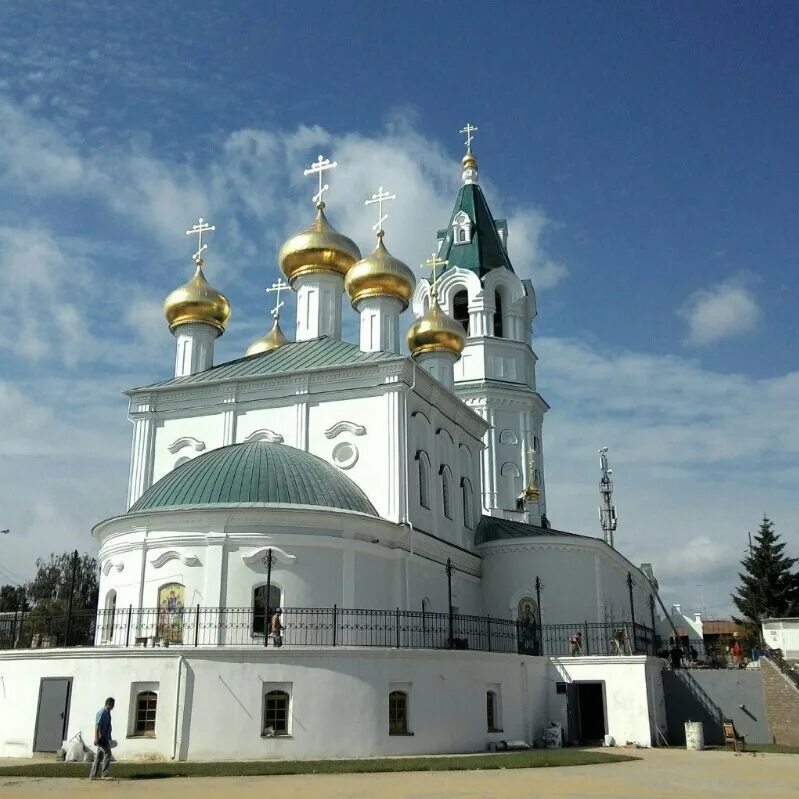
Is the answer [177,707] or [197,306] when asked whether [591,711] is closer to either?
[177,707]

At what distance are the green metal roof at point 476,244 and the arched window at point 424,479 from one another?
52.4ft

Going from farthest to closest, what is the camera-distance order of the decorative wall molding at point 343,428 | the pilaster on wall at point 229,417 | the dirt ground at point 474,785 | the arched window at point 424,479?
the pilaster on wall at point 229,417 → the arched window at point 424,479 → the decorative wall molding at point 343,428 → the dirt ground at point 474,785

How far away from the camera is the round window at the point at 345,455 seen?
880 inches

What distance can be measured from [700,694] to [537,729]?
14.4 ft

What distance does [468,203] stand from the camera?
4069 cm

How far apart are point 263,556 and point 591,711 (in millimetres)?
9092

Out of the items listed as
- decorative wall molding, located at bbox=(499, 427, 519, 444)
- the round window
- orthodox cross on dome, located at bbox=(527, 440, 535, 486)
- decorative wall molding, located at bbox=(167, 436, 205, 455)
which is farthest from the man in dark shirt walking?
decorative wall molding, located at bbox=(499, 427, 519, 444)

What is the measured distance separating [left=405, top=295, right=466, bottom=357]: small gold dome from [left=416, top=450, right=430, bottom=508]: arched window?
6.07 m

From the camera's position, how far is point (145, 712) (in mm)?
15242

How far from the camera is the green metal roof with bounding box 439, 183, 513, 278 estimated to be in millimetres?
38500

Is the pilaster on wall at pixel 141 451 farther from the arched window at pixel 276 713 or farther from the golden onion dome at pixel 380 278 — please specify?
the arched window at pixel 276 713

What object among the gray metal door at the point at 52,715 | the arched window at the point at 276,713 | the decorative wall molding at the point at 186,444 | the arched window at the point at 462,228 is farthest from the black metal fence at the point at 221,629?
the arched window at the point at 462,228

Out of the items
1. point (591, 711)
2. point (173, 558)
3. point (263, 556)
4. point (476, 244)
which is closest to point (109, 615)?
point (173, 558)

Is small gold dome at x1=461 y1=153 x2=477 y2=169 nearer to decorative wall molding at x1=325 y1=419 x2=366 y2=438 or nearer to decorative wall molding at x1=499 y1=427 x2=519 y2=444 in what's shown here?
decorative wall molding at x1=499 y1=427 x2=519 y2=444
